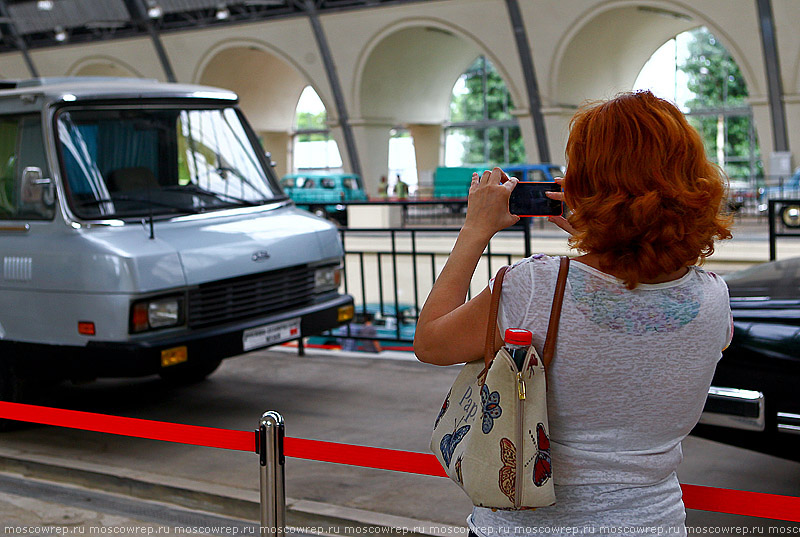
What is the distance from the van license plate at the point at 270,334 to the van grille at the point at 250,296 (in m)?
0.13

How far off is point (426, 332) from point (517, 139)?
130 ft

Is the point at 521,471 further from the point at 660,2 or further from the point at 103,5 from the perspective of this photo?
the point at 103,5

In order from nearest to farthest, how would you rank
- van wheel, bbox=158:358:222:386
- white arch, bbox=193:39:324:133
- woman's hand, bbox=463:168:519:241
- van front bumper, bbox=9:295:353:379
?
1. woman's hand, bbox=463:168:519:241
2. van front bumper, bbox=9:295:353:379
3. van wheel, bbox=158:358:222:386
4. white arch, bbox=193:39:324:133

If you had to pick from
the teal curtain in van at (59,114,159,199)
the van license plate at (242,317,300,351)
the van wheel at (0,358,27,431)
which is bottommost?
the van wheel at (0,358,27,431)

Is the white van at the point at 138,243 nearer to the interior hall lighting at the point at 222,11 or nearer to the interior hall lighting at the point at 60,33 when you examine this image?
the interior hall lighting at the point at 222,11

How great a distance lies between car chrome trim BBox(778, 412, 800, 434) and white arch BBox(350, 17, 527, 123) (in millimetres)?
24193

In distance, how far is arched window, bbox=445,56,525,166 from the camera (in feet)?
133

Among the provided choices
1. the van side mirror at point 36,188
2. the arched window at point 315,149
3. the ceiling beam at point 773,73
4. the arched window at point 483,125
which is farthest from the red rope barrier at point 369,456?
the arched window at point 315,149

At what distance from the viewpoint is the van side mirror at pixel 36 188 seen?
5.77 meters

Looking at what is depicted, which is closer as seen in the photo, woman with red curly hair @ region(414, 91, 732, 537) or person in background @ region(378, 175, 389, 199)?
woman with red curly hair @ region(414, 91, 732, 537)

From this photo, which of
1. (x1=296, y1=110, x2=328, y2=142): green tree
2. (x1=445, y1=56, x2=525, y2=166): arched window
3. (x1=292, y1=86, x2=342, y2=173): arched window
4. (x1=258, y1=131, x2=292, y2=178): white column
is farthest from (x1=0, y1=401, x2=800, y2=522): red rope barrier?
(x1=292, y1=86, x2=342, y2=173): arched window

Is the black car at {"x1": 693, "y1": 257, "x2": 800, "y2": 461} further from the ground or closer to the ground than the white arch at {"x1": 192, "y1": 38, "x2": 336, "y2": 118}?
closer to the ground

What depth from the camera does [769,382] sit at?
12.6 feet

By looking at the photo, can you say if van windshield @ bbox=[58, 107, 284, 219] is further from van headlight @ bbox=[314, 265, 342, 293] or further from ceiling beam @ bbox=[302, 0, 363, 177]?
ceiling beam @ bbox=[302, 0, 363, 177]
